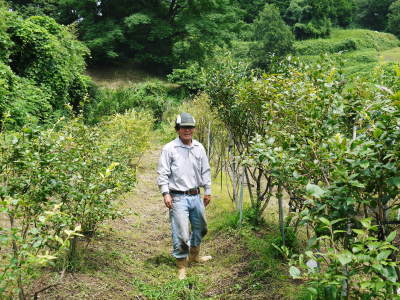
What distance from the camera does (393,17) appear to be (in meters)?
55.5

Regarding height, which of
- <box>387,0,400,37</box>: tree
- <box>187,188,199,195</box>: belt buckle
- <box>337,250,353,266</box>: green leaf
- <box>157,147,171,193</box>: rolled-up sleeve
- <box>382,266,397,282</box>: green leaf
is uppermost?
<box>387,0,400,37</box>: tree

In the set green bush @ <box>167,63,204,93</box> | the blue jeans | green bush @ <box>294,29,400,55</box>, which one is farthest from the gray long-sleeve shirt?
green bush @ <box>294,29,400,55</box>

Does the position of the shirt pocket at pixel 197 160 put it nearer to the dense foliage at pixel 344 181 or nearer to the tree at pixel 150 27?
the dense foliage at pixel 344 181

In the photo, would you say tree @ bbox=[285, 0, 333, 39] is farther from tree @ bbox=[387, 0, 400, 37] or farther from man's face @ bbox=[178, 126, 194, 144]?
man's face @ bbox=[178, 126, 194, 144]

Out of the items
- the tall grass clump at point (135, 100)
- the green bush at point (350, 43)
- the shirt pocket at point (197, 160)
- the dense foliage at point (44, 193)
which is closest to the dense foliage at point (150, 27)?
the tall grass clump at point (135, 100)

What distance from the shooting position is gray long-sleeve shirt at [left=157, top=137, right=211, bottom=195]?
5100 mm

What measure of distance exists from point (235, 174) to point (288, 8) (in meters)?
Answer: 51.9

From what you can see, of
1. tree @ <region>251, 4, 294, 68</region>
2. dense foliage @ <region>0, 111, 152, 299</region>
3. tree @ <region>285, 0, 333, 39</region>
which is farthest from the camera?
tree @ <region>285, 0, 333, 39</region>

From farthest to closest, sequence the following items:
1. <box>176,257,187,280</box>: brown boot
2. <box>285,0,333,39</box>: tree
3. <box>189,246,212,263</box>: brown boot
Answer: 1. <box>285,0,333,39</box>: tree
2. <box>189,246,212,263</box>: brown boot
3. <box>176,257,187,280</box>: brown boot

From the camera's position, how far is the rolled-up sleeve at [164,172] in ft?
16.4

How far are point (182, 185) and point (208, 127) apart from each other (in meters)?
6.80

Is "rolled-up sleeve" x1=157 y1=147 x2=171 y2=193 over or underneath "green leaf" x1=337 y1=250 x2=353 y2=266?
underneath

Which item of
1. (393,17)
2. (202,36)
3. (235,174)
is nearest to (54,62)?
(235,174)

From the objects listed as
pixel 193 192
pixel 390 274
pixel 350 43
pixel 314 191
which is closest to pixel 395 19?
pixel 350 43
